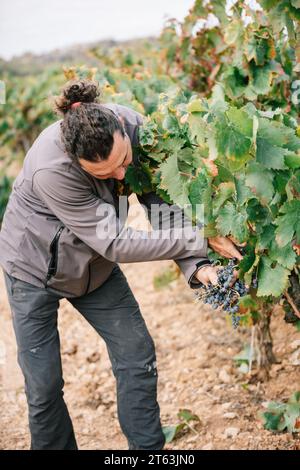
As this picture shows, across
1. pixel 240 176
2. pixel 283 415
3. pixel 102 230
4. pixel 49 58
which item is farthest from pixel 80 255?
pixel 49 58

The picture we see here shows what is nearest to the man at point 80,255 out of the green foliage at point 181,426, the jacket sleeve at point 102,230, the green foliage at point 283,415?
the jacket sleeve at point 102,230

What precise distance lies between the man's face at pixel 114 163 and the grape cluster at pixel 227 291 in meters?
0.55

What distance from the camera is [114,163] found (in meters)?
2.45

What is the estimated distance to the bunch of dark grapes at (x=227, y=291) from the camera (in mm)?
2371

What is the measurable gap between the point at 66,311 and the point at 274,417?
2461 mm

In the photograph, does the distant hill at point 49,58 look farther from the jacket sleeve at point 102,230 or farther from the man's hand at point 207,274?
the man's hand at point 207,274

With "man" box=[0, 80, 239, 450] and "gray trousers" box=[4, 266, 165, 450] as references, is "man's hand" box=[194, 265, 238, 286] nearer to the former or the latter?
"man" box=[0, 80, 239, 450]

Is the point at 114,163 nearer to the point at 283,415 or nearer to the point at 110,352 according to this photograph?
the point at 110,352

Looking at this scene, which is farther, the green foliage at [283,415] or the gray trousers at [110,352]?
the green foliage at [283,415]

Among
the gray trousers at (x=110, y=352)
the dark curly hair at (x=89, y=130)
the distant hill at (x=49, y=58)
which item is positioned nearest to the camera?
the dark curly hair at (x=89, y=130)

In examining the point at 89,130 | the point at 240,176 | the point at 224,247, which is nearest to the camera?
the point at 240,176

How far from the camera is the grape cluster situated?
2.37 metres

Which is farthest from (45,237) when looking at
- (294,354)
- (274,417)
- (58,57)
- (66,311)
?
(58,57)
